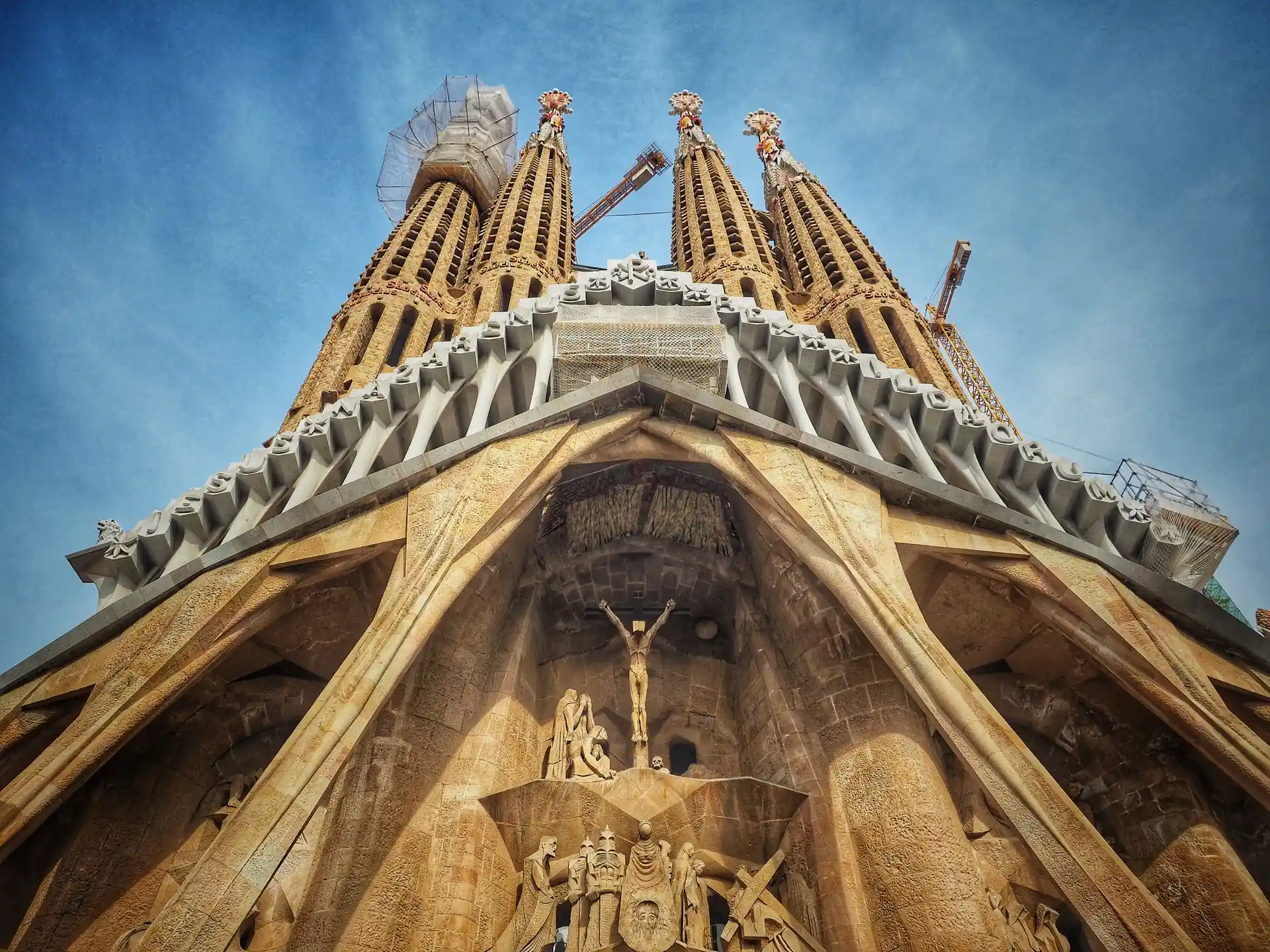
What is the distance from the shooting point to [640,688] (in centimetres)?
850

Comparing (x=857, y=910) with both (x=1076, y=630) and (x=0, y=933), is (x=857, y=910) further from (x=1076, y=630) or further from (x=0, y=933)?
(x=0, y=933)

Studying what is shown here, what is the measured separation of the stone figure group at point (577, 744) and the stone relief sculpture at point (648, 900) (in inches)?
33.2

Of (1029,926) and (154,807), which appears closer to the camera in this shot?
(1029,926)

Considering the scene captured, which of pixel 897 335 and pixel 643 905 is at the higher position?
pixel 897 335

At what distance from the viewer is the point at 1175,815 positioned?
694 centimetres

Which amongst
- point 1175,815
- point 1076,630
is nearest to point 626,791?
point 1076,630

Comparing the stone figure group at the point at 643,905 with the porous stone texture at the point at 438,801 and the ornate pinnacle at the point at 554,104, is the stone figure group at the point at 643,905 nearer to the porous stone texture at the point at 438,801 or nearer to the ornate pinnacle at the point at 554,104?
the porous stone texture at the point at 438,801

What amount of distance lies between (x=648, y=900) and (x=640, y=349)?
17.6ft

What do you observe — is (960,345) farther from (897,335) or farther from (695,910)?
(695,910)

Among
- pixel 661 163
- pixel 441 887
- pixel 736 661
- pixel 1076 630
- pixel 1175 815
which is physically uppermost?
pixel 661 163

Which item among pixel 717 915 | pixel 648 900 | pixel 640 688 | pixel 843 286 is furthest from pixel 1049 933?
pixel 843 286

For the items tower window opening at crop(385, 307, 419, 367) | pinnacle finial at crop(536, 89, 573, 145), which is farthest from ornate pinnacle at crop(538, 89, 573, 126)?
tower window opening at crop(385, 307, 419, 367)

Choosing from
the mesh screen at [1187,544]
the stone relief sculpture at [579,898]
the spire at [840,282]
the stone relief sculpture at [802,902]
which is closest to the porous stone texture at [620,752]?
the stone relief sculpture at [802,902]

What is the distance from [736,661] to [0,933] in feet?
21.9
